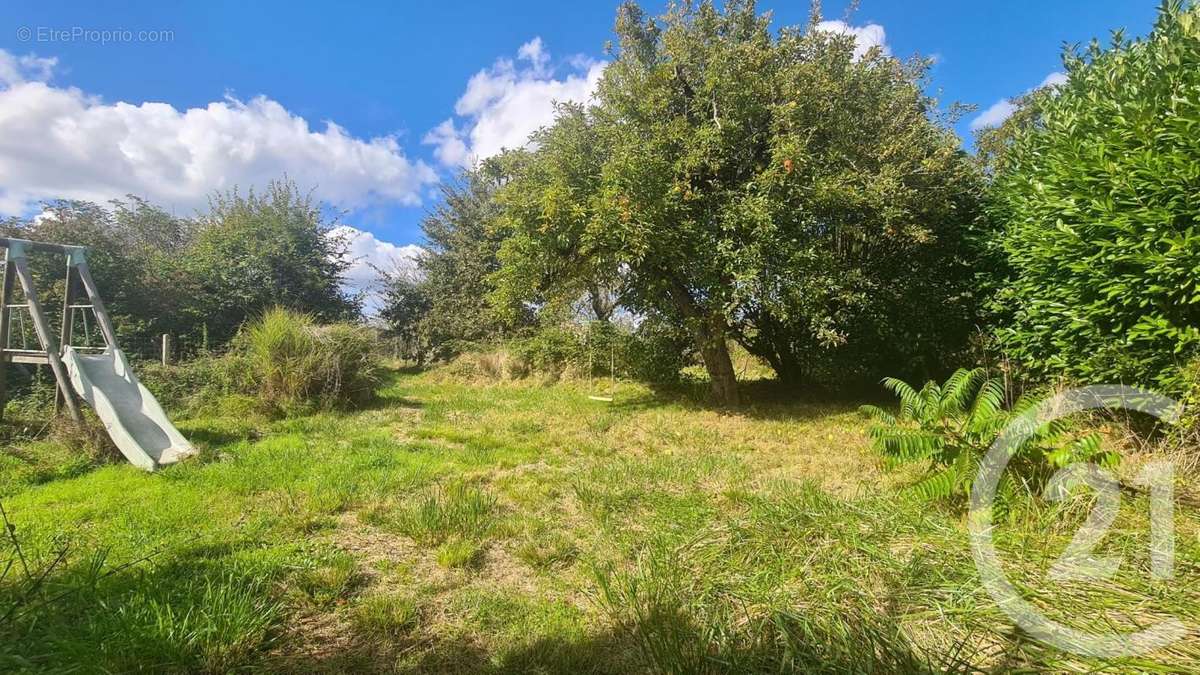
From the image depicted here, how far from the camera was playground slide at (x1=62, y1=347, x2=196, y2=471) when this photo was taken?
5.22m

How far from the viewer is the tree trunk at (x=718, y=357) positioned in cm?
842

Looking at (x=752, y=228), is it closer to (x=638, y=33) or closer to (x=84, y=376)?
(x=638, y=33)

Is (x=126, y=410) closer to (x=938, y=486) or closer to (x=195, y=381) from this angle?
(x=195, y=381)

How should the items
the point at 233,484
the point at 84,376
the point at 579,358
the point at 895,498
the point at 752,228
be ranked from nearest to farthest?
1. the point at 895,498
2. the point at 233,484
3. the point at 84,376
4. the point at 752,228
5. the point at 579,358

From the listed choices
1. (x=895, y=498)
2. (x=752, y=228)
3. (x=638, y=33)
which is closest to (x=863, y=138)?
(x=752, y=228)

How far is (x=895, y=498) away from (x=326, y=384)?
28.8ft

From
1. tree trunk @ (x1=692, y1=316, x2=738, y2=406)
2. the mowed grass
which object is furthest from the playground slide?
tree trunk @ (x1=692, y1=316, x2=738, y2=406)

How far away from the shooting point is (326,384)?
866cm

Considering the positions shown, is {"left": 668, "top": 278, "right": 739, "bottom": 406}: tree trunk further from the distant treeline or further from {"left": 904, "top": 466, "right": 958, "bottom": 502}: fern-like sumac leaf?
the distant treeline

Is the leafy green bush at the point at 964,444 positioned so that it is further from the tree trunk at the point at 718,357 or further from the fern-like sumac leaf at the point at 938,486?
the tree trunk at the point at 718,357

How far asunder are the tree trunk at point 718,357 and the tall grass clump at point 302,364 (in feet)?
21.2

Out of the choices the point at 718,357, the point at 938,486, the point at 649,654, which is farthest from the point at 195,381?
the point at 938,486
